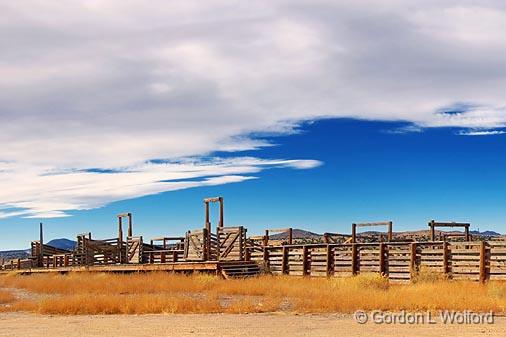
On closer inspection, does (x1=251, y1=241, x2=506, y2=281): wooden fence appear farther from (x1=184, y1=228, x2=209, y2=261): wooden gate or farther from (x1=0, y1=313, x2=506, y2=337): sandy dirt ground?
(x1=0, y1=313, x2=506, y2=337): sandy dirt ground

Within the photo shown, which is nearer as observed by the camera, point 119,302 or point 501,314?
point 501,314

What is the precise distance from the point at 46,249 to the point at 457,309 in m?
43.1

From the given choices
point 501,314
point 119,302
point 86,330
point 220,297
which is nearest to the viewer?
point 86,330

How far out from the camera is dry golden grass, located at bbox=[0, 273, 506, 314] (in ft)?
57.4

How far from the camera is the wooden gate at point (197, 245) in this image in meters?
33.9

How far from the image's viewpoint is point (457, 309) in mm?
16891

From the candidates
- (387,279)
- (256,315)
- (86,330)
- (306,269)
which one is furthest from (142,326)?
(306,269)

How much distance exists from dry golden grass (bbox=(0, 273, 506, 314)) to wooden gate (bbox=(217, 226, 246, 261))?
5.13 m

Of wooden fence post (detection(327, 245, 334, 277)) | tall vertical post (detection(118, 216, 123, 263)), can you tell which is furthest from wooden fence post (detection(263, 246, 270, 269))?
tall vertical post (detection(118, 216, 123, 263))

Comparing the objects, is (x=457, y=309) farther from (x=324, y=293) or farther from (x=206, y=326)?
(x=206, y=326)

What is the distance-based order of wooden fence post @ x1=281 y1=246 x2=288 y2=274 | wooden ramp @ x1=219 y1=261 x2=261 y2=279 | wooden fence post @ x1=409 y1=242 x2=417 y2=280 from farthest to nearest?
wooden fence post @ x1=281 y1=246 x2=288 y2=274 → wooden ramp @ x1=219 y1=261 x2=261 y2=279 → wooden fence post @ x1=409 y1=242 x2=417 y2=280

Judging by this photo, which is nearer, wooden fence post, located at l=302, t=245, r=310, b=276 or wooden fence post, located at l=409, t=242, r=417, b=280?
wooden fence post, located at l=409, t=242, r=417, b=280

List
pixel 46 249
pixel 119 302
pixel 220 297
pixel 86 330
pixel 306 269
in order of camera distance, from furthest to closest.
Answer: pixel 46 249 → pixel 306 269 → pixel 220 297 → pixel 119 302 → pixel 86 330

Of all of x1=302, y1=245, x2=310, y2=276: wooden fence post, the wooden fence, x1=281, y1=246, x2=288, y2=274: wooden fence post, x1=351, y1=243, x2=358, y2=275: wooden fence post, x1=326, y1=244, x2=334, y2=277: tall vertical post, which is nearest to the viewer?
the wooden fence
